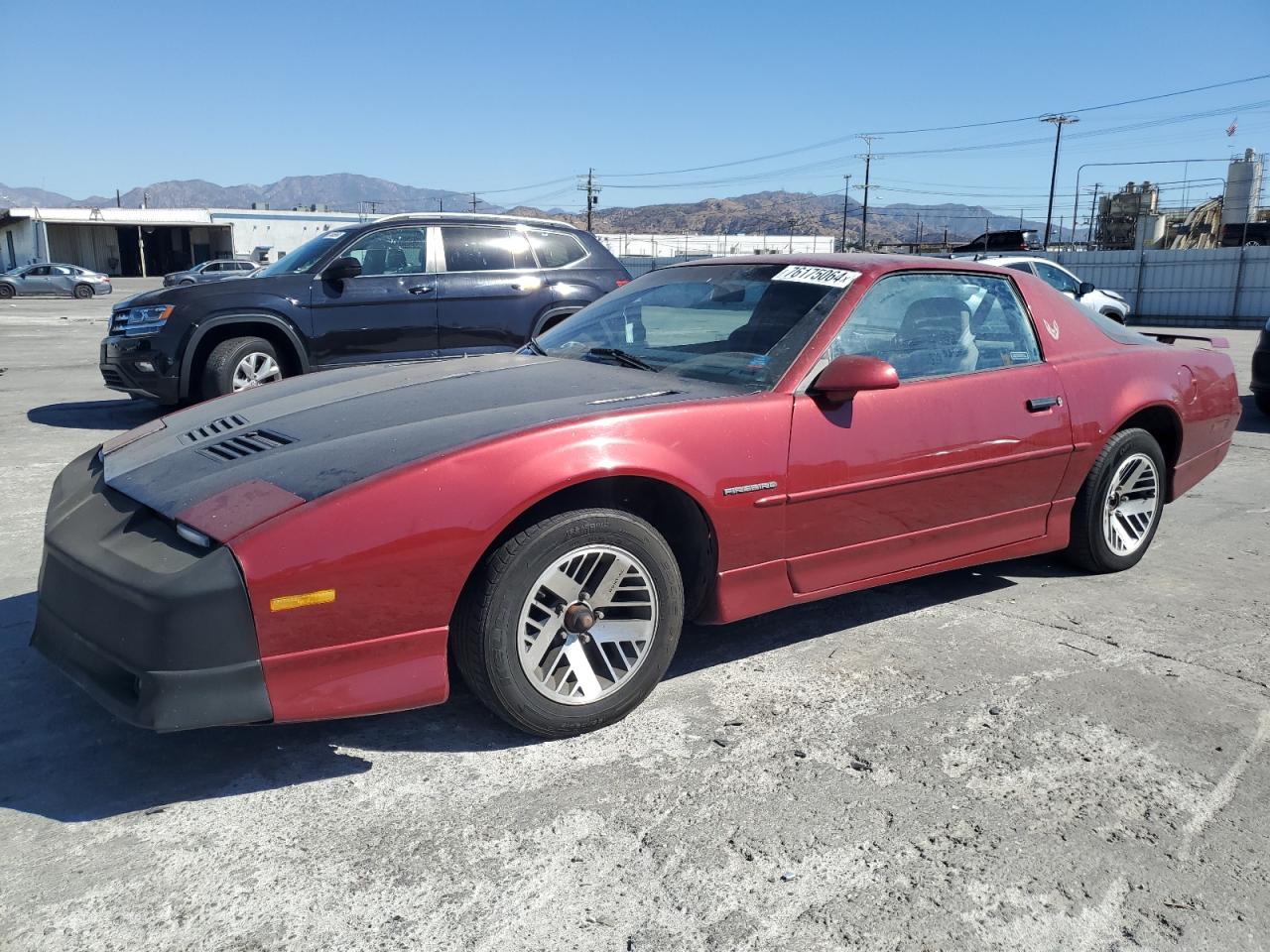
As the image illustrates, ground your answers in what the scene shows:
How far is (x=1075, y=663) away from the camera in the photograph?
3623 mm

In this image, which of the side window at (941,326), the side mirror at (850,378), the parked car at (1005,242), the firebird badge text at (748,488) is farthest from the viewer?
the parked car at (1005,242)

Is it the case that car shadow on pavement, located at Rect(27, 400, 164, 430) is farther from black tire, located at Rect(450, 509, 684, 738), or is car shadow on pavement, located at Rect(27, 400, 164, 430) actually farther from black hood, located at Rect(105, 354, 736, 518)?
black tire, located at Rect(450, 509, 684, 738)

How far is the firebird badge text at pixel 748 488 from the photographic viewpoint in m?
3.16

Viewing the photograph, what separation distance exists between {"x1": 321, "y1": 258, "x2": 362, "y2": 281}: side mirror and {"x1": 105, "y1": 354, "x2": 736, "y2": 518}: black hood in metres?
3.94

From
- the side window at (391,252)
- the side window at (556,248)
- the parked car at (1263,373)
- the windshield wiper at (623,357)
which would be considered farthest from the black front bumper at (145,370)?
the parked car at (1263,373)

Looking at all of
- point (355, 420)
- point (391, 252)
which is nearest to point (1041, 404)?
point (355, 420)

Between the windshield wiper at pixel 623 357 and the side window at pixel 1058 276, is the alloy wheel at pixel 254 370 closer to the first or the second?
the windshield wiper at pixel 623 357

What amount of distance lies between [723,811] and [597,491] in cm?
100

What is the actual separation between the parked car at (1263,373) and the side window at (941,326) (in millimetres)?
6645

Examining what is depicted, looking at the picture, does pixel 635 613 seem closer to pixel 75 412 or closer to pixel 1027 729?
pixel 1027 729

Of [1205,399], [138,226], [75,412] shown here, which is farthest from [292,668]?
[138,226]

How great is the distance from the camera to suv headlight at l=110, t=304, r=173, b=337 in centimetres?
770

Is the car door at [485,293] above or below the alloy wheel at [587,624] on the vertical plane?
above

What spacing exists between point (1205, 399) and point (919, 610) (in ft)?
6.54
